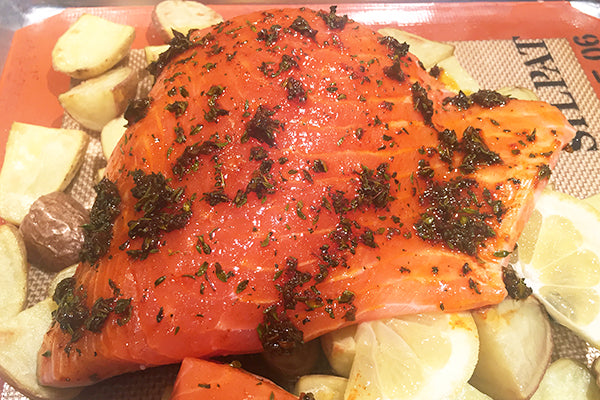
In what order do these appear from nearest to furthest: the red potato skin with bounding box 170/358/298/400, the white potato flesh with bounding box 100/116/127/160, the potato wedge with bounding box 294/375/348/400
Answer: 1. the red potato skin with bounding box 170/358/298/400
2. the potato wedge with bounding box 294/375/348/400
3. the white potato flesh with bounding box 100/116/127/160

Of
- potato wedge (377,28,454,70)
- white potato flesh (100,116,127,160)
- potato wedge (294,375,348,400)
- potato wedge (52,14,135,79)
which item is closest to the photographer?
potato wedge (294,375,348,400)

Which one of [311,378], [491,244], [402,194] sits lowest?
[311,378]

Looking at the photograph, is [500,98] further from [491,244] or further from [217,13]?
[217,13]

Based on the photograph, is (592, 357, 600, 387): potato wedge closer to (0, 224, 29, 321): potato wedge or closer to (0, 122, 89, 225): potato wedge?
(0, 224, 29, 321): potato wedge

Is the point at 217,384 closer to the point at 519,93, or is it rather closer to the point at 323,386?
the point at 323,386

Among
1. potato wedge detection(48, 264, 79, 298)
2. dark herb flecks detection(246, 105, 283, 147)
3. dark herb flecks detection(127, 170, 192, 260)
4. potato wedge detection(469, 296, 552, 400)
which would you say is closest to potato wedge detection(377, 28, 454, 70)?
dark herb flecks detection(246, 105, 283, 147)

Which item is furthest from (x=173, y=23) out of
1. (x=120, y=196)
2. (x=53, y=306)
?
(x=53, y=306)

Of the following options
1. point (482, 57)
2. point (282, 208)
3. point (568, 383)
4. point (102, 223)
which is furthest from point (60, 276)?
point (482, 57)
